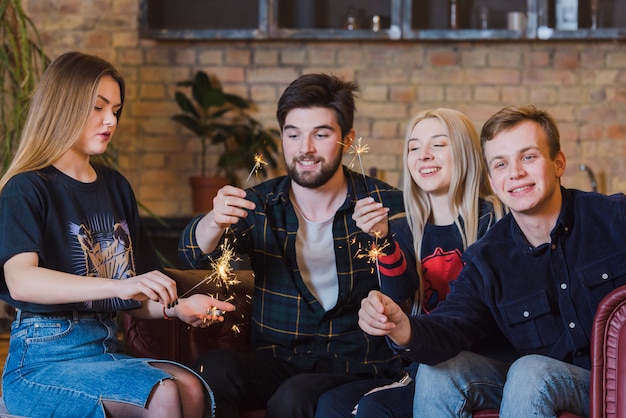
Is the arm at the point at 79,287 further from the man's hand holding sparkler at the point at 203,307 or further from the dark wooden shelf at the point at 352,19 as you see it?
the dark wooden shelf at the point at 352,19

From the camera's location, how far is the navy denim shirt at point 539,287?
2.22 meters

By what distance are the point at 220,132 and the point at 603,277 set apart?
2758 mm

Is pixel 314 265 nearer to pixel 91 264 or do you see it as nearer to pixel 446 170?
pixel 446 170

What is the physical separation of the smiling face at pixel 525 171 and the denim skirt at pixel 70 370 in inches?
35.2

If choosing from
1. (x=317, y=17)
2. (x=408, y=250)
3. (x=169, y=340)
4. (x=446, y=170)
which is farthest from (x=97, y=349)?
(x=317, y=17)

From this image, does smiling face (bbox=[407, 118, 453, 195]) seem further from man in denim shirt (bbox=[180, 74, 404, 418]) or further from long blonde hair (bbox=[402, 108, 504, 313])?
man in denim shirt (bbox=[180, 74, 404, 418])

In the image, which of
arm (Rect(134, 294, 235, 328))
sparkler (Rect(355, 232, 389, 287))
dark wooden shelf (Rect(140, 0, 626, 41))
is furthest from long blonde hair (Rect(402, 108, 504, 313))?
dark wooden shelf (Rect(140, 0, 626, 41))

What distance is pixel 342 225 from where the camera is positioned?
2701 mm

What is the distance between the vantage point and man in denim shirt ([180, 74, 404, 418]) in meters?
2.55

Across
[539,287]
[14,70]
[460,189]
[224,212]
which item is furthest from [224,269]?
[14,70]

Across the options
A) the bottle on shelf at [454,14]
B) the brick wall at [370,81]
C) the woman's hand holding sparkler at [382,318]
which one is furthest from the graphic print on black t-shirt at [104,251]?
the bottle on shelf at [454,14]

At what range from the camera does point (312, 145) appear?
2693 mm

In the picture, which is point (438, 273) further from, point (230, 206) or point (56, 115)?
point (56, 115)

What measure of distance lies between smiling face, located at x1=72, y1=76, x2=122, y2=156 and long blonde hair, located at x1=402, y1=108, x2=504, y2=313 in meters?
0.87
